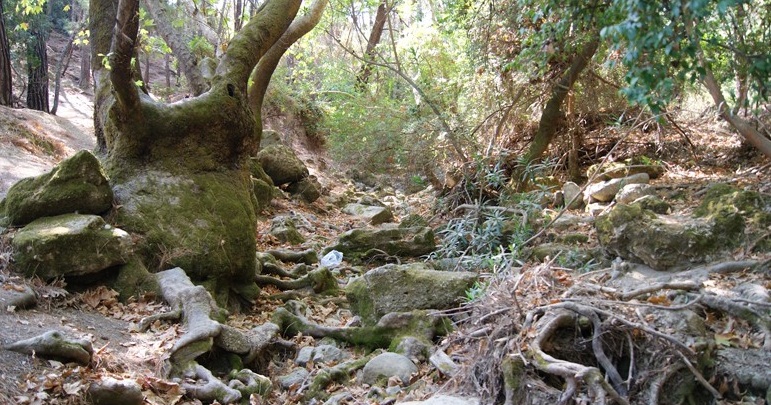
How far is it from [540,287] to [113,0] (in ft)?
22.3

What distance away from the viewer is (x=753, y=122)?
7859mm

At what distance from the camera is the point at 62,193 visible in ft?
19.6

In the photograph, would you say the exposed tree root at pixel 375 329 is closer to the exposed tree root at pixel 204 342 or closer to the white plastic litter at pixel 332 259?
the exposed tree root at pixel 204 342

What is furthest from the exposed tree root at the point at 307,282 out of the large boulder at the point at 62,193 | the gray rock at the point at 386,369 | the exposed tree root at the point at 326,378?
the gray rock at the point at 386,369

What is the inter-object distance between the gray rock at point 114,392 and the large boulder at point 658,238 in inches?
187

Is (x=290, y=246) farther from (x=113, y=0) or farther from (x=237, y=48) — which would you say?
(x=113, y=0)

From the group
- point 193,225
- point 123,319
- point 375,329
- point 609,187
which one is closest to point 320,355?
point 375,329

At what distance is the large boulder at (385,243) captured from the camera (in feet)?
30.1

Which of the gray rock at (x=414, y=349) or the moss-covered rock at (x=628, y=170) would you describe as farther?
the moss-covered rock at (x=628, y=170)

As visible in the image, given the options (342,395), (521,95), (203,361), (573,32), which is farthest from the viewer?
(521,95)

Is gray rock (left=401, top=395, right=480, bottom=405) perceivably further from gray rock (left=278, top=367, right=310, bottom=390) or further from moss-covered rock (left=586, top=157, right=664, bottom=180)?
moss-covered rock (left=586, top=157, right=664, bottom=180)

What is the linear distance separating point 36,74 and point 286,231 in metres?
9.18

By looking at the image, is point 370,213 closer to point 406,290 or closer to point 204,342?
point 406,290

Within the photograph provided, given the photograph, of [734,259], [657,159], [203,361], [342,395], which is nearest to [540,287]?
[342,395]
